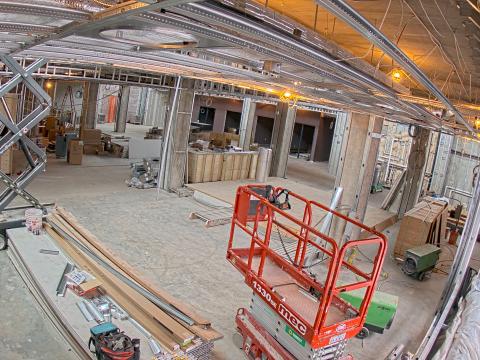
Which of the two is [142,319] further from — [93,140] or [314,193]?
[93,140]

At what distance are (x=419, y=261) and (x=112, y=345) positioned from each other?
9186 mm

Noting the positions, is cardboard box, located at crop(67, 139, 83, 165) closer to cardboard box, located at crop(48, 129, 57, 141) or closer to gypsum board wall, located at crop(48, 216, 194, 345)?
cardboard box, located at crop(48, 129, 57, 141)

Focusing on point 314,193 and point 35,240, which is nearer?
point 35,240

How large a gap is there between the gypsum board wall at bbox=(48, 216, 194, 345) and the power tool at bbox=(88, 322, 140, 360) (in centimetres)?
94

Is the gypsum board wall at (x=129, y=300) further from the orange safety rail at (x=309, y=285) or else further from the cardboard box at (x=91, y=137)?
the cardboard box at (x=91, y=137)

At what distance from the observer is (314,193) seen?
19.2m

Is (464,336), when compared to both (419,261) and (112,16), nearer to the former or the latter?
(419,261)

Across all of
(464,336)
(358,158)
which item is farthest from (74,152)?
(464,336)

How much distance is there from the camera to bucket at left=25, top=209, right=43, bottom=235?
969 cm

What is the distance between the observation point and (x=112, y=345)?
5.64 m

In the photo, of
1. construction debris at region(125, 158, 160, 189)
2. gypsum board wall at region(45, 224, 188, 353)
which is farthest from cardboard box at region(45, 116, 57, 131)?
gypsum board wall at region(45, 224, 188, 353)

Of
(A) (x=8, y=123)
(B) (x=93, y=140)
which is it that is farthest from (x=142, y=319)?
(B) (x=93, y=140)

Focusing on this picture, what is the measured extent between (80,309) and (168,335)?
5.42ft

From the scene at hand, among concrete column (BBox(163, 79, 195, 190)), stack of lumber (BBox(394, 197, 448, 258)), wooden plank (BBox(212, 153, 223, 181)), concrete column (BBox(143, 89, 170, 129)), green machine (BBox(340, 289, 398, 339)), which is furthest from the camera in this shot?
concrete column (BBox(143, 89, 170, 129))
